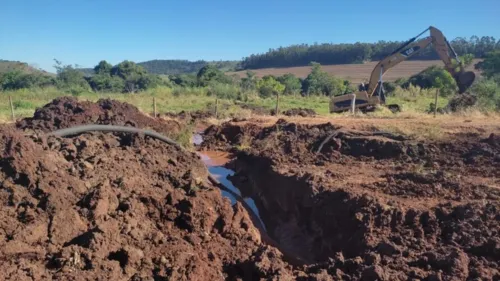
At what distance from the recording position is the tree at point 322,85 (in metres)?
38.2

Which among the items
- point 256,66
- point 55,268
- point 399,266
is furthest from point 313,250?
point 256,66

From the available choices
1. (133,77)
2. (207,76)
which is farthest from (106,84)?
(207,76)

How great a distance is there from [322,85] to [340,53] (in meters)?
42.1

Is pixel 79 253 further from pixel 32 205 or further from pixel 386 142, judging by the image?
pixel 386 142

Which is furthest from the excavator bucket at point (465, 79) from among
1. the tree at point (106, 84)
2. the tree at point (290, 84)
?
the tree at point (106, 84)

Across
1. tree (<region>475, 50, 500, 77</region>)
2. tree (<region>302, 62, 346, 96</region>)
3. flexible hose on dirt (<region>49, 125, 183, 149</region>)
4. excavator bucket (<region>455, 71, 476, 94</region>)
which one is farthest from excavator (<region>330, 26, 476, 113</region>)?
tree (<region>302, 62, 346, 96</region>)

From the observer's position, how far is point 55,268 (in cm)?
396

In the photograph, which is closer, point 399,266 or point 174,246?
point 399,266

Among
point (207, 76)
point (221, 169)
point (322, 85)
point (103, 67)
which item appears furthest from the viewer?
point (103, 67)

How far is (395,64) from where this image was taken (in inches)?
778

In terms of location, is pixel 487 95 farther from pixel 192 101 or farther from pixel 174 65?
pixel 174 65

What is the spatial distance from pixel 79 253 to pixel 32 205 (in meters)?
1.10

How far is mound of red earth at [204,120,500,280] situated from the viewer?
459 cm

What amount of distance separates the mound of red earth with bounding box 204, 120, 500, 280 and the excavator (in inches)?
A: 268
